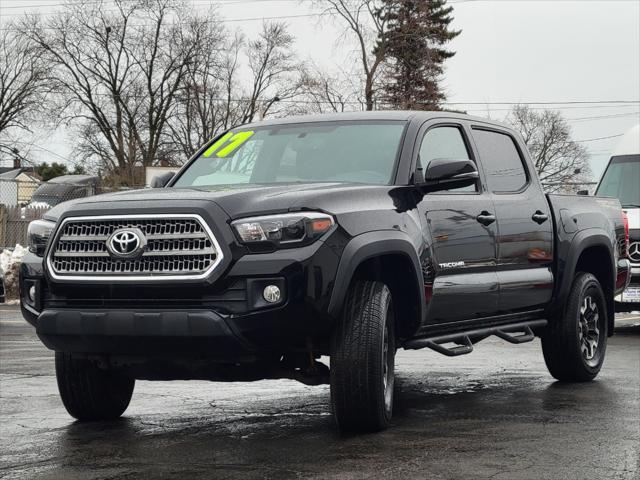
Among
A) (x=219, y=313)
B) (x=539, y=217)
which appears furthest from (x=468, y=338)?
(x=219, y=313)

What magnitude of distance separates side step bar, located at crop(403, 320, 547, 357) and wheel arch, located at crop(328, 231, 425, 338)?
9.2 inches

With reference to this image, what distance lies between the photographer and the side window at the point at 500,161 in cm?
830

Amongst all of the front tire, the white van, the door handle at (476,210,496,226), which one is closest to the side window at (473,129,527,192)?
the door handle at (476,210,496,226)

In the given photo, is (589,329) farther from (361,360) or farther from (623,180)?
(623,180)

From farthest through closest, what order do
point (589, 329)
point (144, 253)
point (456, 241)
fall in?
1. point (589, 329)
2. point (456, 241)
3. point (144, 253)

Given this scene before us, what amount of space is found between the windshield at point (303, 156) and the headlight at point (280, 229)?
43.9 inches

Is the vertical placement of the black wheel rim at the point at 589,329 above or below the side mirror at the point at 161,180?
below

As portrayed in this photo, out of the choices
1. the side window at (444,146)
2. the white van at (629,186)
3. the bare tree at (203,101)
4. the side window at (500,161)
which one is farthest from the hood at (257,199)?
the bare tree at (203,101)

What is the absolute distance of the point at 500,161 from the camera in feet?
28.0

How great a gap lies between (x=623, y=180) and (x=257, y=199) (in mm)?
11311

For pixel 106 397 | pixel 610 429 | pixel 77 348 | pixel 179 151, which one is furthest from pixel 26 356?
pixel 179 151

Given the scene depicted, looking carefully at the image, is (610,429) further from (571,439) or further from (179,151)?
(179,151)

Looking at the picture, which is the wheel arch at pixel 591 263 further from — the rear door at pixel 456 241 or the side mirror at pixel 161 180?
the side mirror at pixel 161 180

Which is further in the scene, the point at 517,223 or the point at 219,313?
the point at 517,223
